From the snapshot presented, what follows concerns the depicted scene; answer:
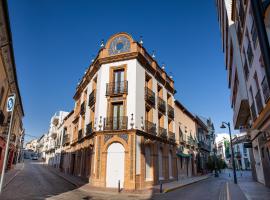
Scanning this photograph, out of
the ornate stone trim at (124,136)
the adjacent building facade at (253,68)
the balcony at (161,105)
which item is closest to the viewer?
the adjacent building facade at (253,68)

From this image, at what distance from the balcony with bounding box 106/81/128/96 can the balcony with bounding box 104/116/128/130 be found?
220 centimetres

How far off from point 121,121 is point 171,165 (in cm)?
905

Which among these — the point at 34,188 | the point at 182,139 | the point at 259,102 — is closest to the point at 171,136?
the point at 182,139

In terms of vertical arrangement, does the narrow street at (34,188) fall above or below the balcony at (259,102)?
below

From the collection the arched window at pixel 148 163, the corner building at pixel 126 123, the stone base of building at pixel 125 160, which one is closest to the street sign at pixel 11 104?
the stone base of building at pixel 125 160

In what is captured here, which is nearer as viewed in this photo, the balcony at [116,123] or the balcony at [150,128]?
the balcony at [116,123]

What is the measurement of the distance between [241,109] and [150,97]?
26.6 ft

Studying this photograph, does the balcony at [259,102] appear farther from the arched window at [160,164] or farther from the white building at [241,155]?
the white building at [241,155]

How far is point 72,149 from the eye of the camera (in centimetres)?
2634

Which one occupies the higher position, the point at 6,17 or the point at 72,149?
the point at 6,17

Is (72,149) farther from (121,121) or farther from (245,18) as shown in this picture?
(245,18)

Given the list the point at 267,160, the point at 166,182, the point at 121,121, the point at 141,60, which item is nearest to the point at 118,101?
the point at 121,121

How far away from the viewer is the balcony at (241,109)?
52.4ft

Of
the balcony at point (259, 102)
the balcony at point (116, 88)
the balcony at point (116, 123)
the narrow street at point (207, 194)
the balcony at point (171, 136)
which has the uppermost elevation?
the balcony at point (116, 88)
